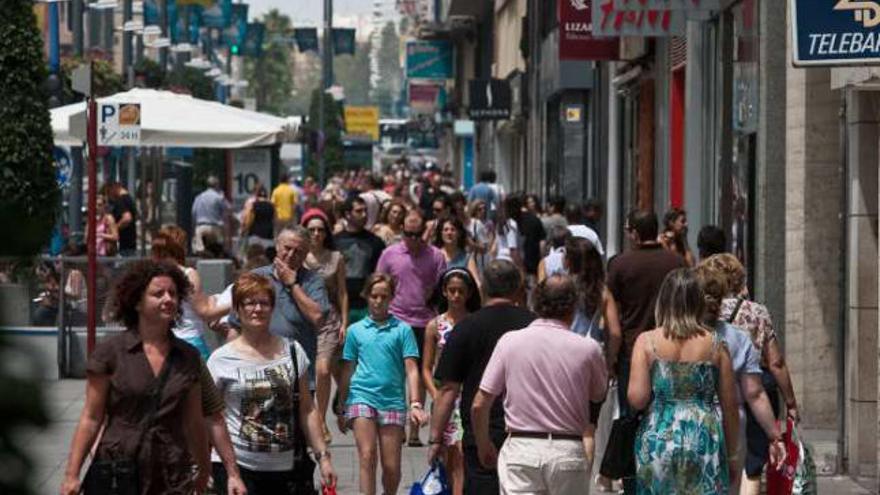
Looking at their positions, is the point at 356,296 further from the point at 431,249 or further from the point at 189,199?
the point at 189,199

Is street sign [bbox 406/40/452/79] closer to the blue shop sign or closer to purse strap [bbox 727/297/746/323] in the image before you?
purse strap [bbox 727/297/746/323]

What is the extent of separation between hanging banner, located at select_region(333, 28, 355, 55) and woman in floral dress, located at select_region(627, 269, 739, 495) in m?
80.4

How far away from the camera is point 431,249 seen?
49.8 ft

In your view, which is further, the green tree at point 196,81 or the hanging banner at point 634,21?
the green tree at point 196,81

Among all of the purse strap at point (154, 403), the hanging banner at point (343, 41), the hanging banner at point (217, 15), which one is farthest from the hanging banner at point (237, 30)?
the purse strap at point (154, 403)

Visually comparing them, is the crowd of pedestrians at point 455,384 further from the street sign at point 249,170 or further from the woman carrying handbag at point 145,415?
the street sign at point 249,170

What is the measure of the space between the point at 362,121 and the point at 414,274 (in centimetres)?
10518

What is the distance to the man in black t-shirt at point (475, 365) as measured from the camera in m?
8.58

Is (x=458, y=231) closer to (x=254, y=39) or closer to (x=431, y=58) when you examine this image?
(x=254, y=39)

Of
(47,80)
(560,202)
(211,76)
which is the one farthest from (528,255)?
(211,76)

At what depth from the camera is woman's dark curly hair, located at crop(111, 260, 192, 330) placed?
710 centimetres

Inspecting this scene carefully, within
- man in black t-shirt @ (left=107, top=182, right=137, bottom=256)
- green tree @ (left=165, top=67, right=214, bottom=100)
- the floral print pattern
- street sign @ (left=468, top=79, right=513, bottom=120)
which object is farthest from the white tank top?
green tree @ (left=165, top=67, right=214, bottom=100)

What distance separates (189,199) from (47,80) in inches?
400

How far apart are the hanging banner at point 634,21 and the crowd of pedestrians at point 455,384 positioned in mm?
6487
